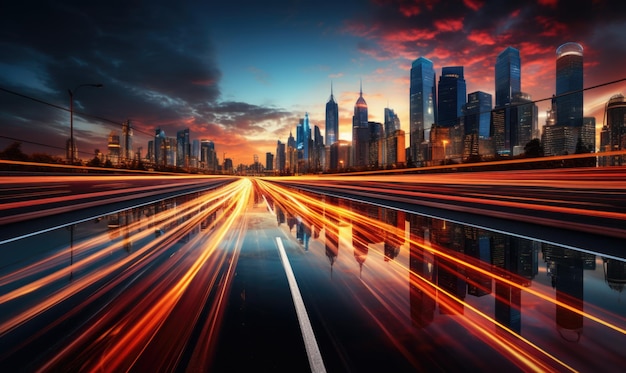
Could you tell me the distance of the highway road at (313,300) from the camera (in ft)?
9.57

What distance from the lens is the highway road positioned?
2916 mm

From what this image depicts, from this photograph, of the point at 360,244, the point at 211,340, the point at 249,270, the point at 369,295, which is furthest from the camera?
the point at 360,244

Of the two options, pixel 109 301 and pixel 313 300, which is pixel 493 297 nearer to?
pixel 313 300

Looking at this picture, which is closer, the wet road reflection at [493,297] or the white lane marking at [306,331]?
the white lane marking at [306,331]

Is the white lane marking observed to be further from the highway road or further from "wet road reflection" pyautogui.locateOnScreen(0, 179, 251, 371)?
"wet road reflection" pyautogui.locateOnScreen(0, 179, 251, 371)

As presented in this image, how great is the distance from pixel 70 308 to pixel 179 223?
6.85m

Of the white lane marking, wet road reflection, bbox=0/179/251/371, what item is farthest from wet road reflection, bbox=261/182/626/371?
wet road reflection, bbox=0/179/251/371

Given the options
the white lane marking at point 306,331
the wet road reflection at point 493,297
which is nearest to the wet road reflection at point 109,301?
the white lane marking at point 306,331

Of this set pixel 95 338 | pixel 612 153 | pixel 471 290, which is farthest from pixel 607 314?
pixel 612 153

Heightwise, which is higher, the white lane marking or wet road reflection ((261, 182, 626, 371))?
wet road reflection ((261, 182, 626, 371))

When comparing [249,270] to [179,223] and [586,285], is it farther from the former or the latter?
[179,223]

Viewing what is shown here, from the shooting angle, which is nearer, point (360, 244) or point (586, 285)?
point (586, 285)

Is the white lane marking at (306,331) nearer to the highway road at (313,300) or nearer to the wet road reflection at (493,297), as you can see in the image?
the highway road at (313,300)

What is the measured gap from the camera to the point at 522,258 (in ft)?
20.1
